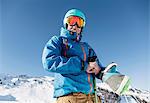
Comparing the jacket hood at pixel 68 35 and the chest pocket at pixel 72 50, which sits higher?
the jacket hood at pixel 68 35

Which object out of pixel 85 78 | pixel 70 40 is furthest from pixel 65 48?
pixel 85 78

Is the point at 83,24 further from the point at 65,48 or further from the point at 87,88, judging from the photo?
the point at 87,88

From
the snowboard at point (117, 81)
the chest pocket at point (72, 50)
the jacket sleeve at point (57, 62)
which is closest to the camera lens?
the snowboard at point (117, 81)

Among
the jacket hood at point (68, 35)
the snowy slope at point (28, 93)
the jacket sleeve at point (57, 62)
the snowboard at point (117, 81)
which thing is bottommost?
the snowy slope at point (28, 93)

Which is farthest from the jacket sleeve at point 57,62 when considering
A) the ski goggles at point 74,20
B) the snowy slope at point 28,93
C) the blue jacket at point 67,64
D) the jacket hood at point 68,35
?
the snowy slope at point 28,93

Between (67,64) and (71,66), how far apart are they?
0.04 meters

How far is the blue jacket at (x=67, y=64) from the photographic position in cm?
308

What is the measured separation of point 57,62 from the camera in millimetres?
3096

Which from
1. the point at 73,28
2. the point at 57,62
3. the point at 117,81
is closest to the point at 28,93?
the point at 73,28

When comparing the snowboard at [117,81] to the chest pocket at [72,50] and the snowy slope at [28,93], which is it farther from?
the snowy slope at [28,93]

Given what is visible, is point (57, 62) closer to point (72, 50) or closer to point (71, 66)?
Result: point (71, 66)

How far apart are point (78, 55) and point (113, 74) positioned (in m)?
0.47

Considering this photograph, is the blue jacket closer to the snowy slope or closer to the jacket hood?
the jacket hood

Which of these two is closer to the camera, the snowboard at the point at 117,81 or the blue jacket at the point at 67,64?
the snowboard at the point at 117,81
